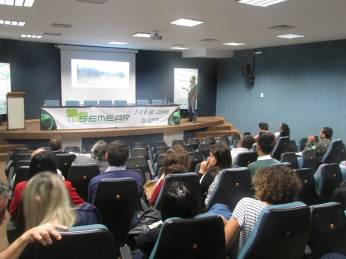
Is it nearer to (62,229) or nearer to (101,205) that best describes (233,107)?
(101,205)

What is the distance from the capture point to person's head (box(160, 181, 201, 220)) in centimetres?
168

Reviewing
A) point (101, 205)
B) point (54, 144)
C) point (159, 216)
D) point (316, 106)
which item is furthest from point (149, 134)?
point (159, 216)

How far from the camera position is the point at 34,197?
1431 mm

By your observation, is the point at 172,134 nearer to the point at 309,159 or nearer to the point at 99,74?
the point at 99,74

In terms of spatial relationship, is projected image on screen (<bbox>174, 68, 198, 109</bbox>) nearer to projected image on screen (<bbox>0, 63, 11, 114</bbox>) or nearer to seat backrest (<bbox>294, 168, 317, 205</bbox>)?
projected image on screen (<bbox>0, 63, 11, 114</bbox>)

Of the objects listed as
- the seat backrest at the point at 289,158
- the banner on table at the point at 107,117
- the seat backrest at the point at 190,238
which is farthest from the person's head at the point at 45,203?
the banner on table at the point at 107,117

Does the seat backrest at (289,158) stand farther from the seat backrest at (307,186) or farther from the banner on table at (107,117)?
the banner on table at (107,117)

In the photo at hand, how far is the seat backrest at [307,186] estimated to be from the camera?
330 cm

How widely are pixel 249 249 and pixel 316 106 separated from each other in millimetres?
8378

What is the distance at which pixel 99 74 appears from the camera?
38.5ft

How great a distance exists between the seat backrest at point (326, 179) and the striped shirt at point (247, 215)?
6.38 feet

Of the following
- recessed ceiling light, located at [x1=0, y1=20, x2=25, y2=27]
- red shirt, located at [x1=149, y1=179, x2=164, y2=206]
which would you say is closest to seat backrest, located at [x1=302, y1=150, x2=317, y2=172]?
red shirt, located at [x1=149, y1=179, x2=164, y2=206]

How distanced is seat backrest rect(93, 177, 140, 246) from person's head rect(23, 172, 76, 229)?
3.67 ft

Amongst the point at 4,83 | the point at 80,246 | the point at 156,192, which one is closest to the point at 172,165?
the point at 156,192
